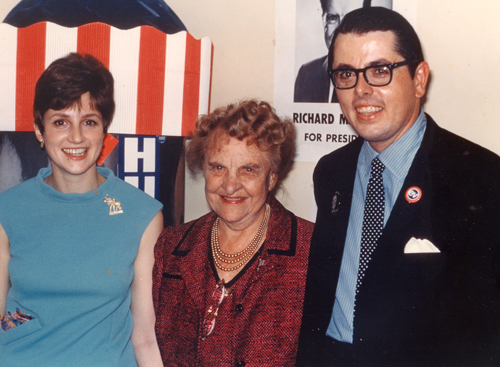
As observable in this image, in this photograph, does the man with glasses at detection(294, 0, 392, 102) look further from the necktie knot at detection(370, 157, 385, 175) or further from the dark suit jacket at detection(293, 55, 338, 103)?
the necktie knot at detection(370, 157, 385, 175)

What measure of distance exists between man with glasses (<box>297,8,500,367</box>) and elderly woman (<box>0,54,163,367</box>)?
31.4 inches

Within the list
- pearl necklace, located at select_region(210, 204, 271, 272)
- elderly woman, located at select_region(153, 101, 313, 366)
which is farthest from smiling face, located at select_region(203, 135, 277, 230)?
pearl necklace, located at select_region(210, 204, 271, 272)

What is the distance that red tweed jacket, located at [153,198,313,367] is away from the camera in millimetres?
1655

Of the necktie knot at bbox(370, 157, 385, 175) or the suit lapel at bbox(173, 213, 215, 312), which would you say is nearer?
the necktie knot at bbox(370, 157, 385, 175)

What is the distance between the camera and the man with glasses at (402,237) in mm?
1368

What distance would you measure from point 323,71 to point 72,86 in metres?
1.22

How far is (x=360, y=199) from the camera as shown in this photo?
1684 mm

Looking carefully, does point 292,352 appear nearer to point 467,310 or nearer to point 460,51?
point 467,310

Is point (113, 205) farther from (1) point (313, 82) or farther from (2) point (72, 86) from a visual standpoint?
(1) point (313, 82)

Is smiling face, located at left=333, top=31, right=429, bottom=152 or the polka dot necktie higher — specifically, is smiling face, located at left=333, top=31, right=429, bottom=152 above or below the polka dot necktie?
above

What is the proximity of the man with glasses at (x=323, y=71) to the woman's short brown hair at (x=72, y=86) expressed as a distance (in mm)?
974

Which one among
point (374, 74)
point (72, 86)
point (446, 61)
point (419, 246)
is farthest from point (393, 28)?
→ point (72, 86)

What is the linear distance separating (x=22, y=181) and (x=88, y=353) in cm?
85

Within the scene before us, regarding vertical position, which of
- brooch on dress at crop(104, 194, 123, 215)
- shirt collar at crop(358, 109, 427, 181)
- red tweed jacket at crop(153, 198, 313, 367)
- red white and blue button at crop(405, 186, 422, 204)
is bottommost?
red tweed jacket at crop(153, 198, 313, 367)
